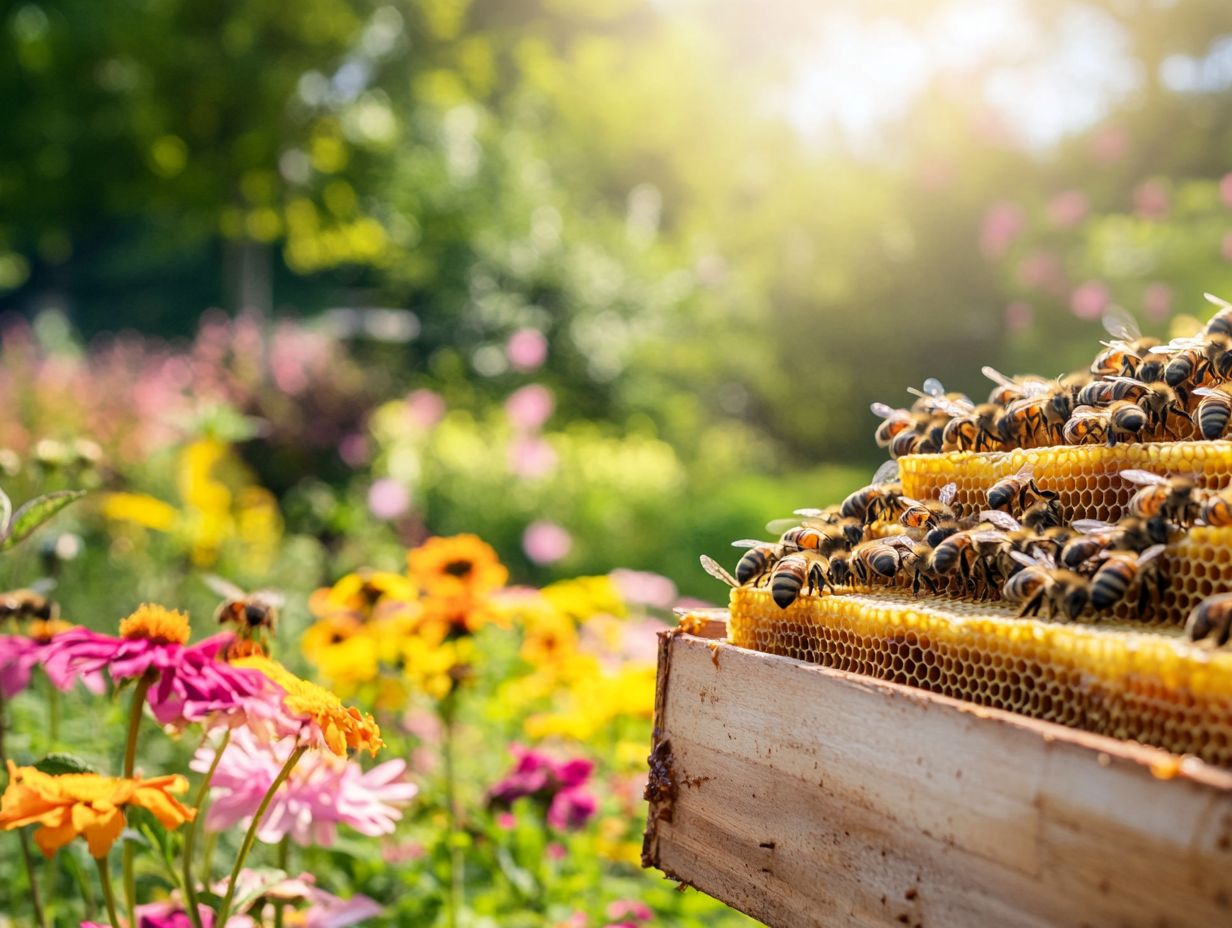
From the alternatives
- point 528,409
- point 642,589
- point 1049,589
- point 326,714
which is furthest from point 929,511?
point 528,409

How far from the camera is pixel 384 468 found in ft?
26.5

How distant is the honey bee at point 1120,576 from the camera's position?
3.32 ft

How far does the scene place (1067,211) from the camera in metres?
10.3

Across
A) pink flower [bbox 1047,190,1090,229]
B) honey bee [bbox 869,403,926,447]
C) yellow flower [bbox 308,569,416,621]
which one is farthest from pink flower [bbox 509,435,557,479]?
honey bee [bbox 869,403,926,447]

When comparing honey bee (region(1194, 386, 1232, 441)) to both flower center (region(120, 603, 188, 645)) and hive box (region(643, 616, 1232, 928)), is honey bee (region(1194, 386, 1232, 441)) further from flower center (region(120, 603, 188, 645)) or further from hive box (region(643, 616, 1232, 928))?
flower center (region(120, 603, 188, 645))

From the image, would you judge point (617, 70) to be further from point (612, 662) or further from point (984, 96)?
point (612, 662)

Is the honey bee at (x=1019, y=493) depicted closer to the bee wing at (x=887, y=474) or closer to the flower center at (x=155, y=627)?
the bee wing at (x=887, y=474)

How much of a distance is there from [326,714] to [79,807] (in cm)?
27

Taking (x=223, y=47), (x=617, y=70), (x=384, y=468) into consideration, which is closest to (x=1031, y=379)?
(x=384, y=468)

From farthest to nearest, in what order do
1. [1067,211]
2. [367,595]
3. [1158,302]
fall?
1. [1067,211]
2. [1158,302]
3. [367,595]

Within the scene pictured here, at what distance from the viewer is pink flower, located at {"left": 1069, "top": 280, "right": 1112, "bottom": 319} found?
31.2 feet

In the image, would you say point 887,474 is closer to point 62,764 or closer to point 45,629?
point 62,764

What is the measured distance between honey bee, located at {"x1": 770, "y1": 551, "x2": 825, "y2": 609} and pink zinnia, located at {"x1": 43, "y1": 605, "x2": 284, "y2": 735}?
0.63 metres

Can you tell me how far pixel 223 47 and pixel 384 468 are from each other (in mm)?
4321
